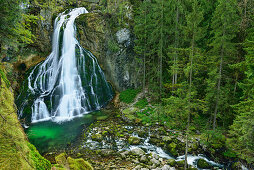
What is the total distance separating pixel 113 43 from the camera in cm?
1973

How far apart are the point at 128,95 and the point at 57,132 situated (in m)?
9.33

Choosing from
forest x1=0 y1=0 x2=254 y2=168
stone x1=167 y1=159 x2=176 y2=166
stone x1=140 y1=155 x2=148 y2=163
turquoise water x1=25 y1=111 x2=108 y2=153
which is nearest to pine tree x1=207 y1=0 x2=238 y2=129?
forest x1=0 y1=0 x2=254 y2=168

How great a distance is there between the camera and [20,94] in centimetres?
1544

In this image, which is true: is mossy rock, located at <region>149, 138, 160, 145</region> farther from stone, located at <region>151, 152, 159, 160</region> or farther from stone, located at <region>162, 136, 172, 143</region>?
stone, located at <region>151, 152, 159, 160</region>

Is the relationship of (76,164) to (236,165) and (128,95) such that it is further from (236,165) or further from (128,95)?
(128,95)

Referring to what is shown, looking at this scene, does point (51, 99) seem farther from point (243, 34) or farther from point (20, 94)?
point (243, 34)

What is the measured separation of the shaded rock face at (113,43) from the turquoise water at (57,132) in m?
6.86

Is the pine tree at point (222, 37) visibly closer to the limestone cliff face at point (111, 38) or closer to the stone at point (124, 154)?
the stone at point (124, 154)

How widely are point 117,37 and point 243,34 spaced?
14.1 metres

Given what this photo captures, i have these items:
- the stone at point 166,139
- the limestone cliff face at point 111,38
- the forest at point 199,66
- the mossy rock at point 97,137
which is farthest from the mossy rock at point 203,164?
the limestone cliff face at point 111,38

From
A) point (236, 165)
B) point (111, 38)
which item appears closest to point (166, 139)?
point (236, 165)

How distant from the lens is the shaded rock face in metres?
20.0

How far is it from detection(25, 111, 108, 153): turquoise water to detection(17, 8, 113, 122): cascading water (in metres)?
1.34

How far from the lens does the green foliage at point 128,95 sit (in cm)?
1820
